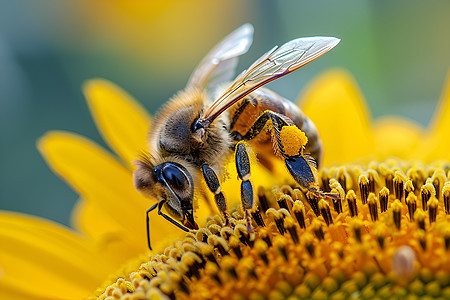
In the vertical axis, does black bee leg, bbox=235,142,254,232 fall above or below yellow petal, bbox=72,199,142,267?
above

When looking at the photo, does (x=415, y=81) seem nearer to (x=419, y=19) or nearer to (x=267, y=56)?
(x=419, y=19)

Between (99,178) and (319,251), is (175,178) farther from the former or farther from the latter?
(99,178)

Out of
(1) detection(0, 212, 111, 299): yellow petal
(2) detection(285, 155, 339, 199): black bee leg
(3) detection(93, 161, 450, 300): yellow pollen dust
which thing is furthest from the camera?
(1) detection(0, 212, 111, 299): yellow petal

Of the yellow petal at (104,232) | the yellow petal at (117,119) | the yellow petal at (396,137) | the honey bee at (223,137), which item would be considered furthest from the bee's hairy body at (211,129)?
the yellow petal at (396,137)

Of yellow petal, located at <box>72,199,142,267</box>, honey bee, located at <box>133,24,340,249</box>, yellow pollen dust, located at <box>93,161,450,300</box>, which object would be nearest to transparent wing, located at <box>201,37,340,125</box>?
honey bee, located at <box>133,24,340,249</box>

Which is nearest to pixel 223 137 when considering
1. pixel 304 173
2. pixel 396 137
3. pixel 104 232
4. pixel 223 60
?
pixel 304 173

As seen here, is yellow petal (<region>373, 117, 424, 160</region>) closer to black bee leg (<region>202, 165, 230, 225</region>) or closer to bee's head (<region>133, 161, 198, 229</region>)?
black bee leg (<region>202, 165, 230, 225</region>)

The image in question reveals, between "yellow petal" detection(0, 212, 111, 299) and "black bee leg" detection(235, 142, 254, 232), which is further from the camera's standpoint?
"yellow petal" detection(0, 212, 111, 299)

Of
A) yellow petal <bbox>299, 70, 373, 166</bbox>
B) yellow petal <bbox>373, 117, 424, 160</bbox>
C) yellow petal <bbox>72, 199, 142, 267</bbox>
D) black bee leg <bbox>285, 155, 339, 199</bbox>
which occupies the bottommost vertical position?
yellow petal <bbox>373, 117, 424, 160</bbox>

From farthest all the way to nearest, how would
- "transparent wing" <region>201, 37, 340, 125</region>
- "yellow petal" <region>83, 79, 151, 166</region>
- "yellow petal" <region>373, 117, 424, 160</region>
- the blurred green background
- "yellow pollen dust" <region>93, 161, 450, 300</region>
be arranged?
the blurred green background < "yellow petal" <region>373, 117, 424, 160</region> < "yellow petal" <region>83, 79, 151, 166</region> < "transparent wing" <region>201, 37, 340, 125</region> < "yellow pollen dust" <region>93, 161, 450, 300</region>
